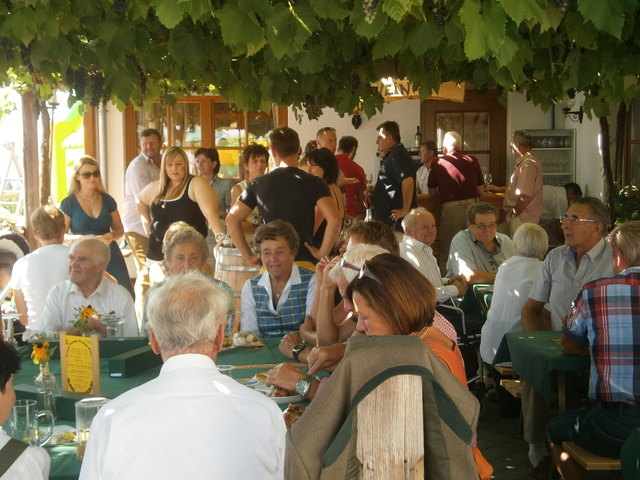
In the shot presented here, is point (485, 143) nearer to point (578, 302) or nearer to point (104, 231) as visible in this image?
point (104, 231)

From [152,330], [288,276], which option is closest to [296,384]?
[152,330]

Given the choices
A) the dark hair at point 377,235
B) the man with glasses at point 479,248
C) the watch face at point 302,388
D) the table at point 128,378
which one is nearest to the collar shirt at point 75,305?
the table at point 128,378

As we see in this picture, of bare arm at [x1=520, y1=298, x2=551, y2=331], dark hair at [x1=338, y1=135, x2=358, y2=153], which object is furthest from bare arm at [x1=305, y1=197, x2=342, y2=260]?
dark hair at [x1=338, y1=135, x2=358, y2=153]

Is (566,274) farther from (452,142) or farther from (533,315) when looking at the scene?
(452,142)

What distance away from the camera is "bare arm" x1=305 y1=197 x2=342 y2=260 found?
623 centimetres

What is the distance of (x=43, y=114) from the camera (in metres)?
8.87

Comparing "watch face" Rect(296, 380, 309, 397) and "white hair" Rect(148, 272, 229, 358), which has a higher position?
"white hair" Rect(148, 272, 229, 358)

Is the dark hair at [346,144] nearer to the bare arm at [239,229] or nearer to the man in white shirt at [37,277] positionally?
the bare arm at [239,229]

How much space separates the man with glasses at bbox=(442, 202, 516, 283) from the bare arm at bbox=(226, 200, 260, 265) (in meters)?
1.46

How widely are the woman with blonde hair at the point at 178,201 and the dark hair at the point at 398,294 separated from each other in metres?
4.20

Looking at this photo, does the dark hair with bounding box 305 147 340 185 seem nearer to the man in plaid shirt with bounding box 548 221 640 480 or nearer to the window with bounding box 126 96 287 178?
the man in plaid shirt with bounding box 548 221 640 480

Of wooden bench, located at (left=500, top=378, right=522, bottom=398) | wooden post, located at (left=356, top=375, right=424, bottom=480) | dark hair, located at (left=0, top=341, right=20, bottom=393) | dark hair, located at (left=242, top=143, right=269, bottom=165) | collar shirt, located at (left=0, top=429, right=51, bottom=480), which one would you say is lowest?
wooden bench, located at (left=500, top=378, right=522, bottom=398)

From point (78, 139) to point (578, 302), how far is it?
941cm

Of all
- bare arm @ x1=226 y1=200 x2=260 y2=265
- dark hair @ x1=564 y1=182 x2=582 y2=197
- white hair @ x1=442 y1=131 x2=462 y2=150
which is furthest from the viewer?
dark hair @ x1=564 y1=182 x2=582 y2=197
